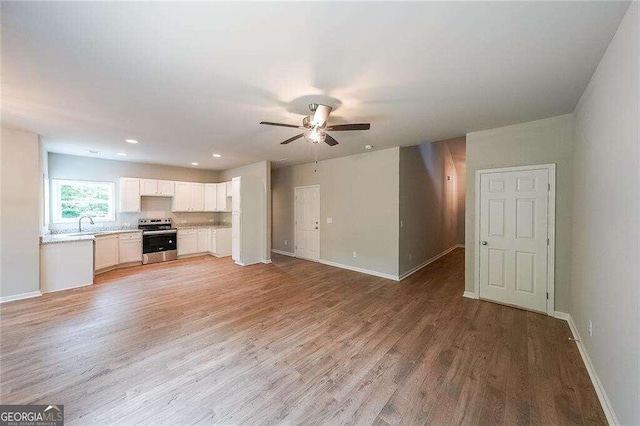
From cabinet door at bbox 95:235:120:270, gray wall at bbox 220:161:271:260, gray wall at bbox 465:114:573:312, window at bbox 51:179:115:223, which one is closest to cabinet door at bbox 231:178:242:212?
gray wall at bbox 220:161:271:260

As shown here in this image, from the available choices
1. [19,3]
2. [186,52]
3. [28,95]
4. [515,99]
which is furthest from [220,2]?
[515,99]

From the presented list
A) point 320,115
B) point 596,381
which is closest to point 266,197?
point 320,115

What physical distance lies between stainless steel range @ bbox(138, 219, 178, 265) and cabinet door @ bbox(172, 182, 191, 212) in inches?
21.2

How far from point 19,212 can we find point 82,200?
2133 millimetres

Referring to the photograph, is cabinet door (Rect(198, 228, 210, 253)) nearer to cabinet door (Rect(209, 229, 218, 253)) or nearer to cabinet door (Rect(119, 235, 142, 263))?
cabinet door (Rect(209, 229, 218, 253))

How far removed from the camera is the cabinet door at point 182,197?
269 inches

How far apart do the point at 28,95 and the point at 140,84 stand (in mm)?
1428

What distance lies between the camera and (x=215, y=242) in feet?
23.1

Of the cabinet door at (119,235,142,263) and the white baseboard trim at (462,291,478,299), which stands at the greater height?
the cabinet door at (119,235,142,263)

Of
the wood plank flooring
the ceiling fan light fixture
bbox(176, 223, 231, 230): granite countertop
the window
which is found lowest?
the wood plank flooring

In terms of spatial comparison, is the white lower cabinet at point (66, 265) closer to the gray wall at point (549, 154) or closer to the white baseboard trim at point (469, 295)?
the white baseboard trim at point (469, 295)

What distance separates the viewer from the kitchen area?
4324 mm

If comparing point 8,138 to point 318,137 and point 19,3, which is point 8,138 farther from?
point 318,137

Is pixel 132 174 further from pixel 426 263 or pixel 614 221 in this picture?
pixel 614 221
